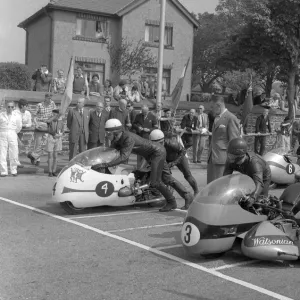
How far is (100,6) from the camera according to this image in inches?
1435

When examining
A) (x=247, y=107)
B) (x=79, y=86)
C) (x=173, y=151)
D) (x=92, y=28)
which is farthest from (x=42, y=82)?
(x=92, y=28)

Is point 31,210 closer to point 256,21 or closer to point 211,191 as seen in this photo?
point 211,191

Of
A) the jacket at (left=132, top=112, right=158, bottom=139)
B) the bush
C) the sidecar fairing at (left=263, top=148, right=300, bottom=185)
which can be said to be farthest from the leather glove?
the bush

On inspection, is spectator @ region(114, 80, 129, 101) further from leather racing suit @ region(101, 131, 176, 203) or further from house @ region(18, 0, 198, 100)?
house @ region(18, 0, 198, 100)

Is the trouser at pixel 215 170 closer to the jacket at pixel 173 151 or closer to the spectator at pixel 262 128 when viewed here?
the jacket at pixel 173 151

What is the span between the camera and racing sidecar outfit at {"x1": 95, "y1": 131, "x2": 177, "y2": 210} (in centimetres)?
988

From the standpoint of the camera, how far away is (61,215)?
9.65 meters

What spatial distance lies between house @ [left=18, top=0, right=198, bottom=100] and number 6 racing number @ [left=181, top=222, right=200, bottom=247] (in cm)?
2937

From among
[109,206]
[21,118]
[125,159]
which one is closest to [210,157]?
[125,159]

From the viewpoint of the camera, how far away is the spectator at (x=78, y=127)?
1518 centimetres

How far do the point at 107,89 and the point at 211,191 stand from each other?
16.6 m

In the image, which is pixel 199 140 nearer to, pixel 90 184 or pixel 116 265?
pixel 90 184

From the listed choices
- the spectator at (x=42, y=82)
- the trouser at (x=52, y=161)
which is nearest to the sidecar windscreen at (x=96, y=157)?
the trouser at (x=52, y=161)

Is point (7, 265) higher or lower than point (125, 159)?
lower
